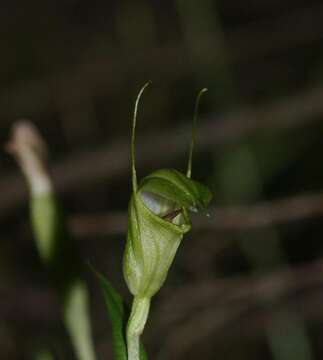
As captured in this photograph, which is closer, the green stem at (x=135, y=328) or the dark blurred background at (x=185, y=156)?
the green stem at (x=135, y=328)

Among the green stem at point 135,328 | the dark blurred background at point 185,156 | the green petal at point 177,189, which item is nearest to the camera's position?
the green petal at point 177,189

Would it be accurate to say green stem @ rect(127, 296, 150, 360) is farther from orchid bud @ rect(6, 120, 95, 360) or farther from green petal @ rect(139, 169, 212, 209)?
orchid bud @ rect(6, 120, 95, 360)

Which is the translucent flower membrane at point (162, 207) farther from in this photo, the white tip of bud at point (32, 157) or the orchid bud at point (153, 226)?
the white tip of bud at point (32, 157)

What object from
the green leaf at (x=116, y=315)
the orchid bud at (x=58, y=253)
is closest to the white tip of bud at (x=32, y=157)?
the orchid bud at (x=58, y=253)

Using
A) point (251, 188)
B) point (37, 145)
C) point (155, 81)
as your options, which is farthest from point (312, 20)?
point (37, 145)

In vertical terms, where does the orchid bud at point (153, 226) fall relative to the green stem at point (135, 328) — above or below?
above

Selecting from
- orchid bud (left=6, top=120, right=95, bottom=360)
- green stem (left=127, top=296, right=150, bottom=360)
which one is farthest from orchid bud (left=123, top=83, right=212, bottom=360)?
orchid bud (left=6, top=120, right=95, bottom=360)
